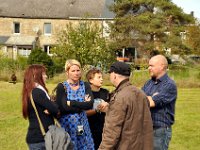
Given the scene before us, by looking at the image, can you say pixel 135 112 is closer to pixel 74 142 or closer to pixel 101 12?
pixel 74 142

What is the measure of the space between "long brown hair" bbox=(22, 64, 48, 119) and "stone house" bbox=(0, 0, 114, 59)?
41.6m

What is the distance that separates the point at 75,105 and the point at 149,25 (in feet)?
112

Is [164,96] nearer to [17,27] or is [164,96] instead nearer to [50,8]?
[50,8]

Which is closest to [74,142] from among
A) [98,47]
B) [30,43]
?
[98,47]

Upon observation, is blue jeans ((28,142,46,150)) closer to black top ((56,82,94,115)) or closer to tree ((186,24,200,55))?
black top ((56,82,94,115))

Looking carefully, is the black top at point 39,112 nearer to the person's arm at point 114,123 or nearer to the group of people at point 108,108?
the group of people at point 108,108

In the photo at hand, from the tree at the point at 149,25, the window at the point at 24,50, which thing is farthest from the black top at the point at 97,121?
the window at the point at 24,50

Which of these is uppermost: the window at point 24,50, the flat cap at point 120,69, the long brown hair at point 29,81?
the window at point 24,50

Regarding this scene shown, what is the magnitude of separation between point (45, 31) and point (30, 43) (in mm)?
3215

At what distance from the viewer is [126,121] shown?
4.39 m

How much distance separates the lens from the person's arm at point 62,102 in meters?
5.71

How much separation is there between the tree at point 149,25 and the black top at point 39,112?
1351 inches

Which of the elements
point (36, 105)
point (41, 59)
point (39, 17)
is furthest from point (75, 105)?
point (39, 17)

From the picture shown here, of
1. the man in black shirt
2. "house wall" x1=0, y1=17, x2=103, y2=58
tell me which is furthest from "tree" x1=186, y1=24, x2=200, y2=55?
the man in black shirt
